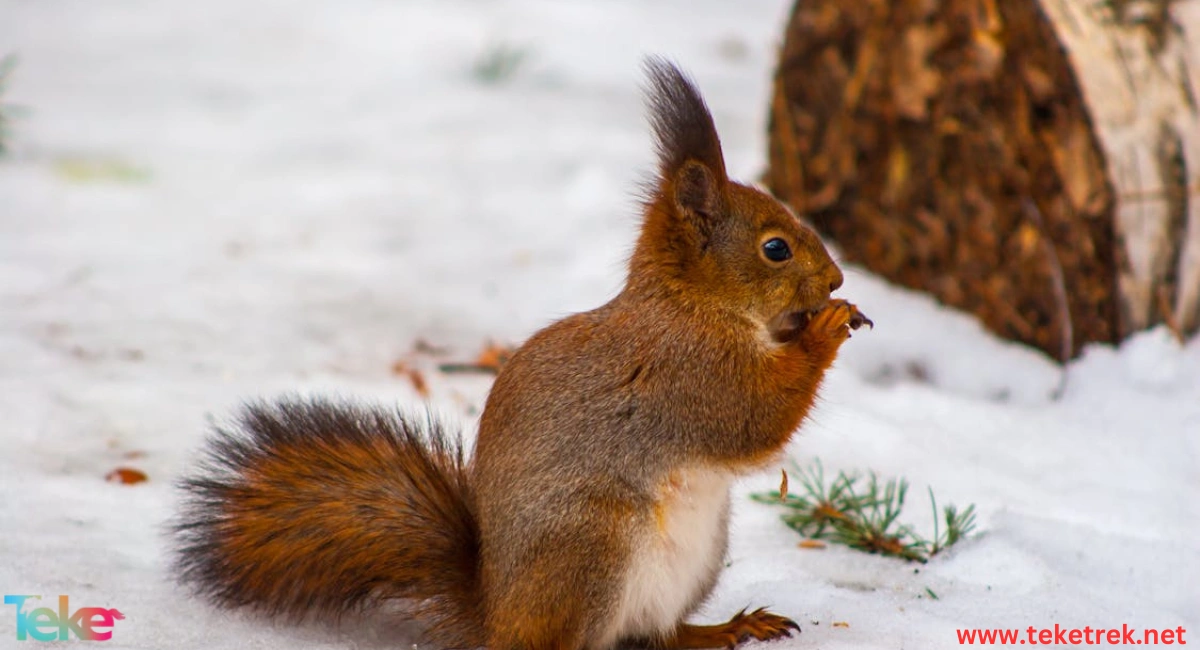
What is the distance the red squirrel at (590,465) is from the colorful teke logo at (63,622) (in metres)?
0.14

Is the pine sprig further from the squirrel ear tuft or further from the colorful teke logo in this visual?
the colorful teke logo

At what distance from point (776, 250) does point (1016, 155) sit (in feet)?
5.11

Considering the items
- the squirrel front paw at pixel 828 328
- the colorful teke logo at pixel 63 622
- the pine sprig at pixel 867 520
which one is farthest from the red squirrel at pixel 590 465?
the pine sprig at pixel 867 520

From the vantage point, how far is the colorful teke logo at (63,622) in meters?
1.97

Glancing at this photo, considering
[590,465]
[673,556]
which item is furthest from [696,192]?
[673,556]

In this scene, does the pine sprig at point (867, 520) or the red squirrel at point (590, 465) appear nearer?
the red squirrel at point (590, 465)

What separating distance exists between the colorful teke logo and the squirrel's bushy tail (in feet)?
0.45

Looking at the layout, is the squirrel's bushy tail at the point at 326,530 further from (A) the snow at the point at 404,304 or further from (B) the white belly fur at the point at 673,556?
(B) the white belly fur at the point at 673,556

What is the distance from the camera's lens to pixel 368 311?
375 centimetres

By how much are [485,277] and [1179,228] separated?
201 cm

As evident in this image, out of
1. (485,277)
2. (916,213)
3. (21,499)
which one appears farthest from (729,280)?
(485,277)

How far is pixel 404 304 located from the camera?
12.6 ft

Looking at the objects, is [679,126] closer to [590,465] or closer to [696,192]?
[696,192]

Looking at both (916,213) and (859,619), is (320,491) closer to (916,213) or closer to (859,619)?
(859,619)
